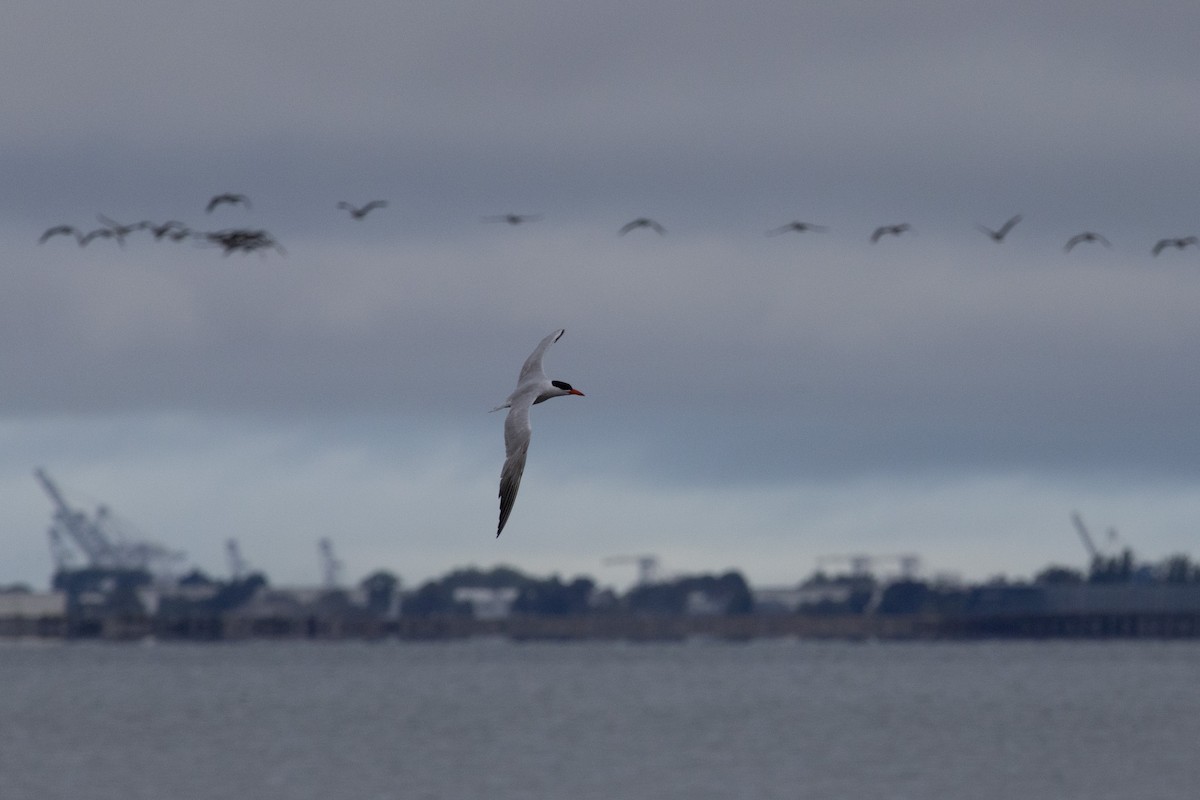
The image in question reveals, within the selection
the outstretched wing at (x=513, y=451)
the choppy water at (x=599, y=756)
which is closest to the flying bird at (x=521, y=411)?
the outstretched wing at (x=513, y=451)

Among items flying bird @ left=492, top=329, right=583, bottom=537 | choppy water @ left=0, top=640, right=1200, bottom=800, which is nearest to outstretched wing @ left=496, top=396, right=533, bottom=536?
flying bird @ left=492, top=329, right=583, bottom=537

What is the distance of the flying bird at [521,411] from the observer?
1684 inches

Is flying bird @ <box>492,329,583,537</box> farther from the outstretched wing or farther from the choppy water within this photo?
the choppy water

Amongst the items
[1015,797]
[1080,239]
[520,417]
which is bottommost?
[1015,797]

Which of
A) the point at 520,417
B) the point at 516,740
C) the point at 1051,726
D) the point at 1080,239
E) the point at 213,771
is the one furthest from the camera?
the point at 1051,726

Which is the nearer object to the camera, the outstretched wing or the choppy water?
the outstretched wing

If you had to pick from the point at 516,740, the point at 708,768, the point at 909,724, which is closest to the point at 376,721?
the point at 516,740

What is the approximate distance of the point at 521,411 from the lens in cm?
4669

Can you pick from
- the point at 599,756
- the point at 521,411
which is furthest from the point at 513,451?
the point at 599,756

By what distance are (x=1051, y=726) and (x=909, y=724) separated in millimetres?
11101

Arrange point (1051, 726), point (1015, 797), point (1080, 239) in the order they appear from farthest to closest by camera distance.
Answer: point (1051, 726) < point (1015, 797) < point (1080, 239)

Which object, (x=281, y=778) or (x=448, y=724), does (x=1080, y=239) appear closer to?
(x=281, y=778)

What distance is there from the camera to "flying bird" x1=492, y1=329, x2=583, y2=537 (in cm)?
4278

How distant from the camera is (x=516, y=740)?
166 meters
